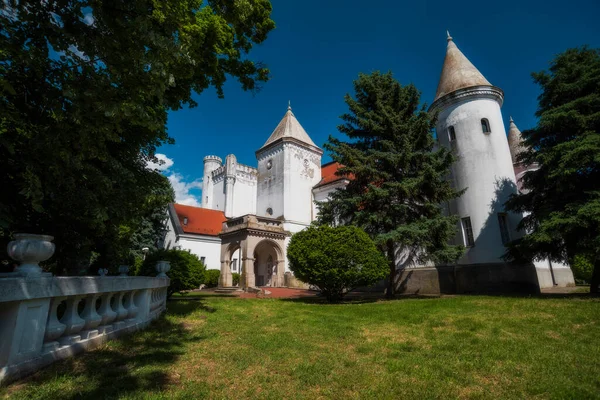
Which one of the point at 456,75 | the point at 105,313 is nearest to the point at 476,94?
the point at 456,75

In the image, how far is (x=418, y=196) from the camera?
14266mm

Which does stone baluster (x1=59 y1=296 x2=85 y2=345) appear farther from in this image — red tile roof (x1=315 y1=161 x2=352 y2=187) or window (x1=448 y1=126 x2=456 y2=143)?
red tile roof (x1=315 y1=161 x2=352 y2=187)

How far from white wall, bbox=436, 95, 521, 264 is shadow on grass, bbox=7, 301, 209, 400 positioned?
15.4m

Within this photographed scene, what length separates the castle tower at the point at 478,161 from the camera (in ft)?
51.9

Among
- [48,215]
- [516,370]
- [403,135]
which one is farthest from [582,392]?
[403,135]

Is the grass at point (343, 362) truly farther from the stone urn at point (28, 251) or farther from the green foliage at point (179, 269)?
the green foliage at point (179, 269)

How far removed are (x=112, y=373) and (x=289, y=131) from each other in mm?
30590

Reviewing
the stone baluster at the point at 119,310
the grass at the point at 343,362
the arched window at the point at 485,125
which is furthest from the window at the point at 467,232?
the stone baluster at the point at 119,310

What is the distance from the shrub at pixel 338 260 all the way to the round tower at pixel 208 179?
1301 inches

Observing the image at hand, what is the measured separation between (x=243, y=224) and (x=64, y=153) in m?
19.8

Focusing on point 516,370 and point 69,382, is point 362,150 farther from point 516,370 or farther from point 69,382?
point 69,382

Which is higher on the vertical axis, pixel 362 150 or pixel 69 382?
pixel 362 150

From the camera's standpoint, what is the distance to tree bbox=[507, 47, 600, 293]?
10.9 m

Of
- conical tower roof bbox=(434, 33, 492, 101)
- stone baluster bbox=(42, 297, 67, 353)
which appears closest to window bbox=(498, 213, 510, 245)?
conical tower roof bbox=(434, 33, 492, 101)
